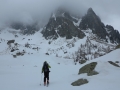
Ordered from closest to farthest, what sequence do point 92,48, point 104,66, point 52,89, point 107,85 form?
point 107,85 < point 52,89 < point 104,66 < point 92,48

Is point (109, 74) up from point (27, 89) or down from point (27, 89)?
up

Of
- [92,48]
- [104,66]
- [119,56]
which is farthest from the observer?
[92,48]

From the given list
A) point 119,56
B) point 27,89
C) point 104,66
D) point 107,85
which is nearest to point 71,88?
point 107,85

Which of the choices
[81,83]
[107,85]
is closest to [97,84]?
[107,85]

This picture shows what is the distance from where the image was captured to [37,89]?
12.1 meters

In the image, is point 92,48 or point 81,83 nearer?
point 81,83

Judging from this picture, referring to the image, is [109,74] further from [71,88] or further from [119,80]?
[71,88]

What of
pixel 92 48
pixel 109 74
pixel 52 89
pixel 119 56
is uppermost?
pixel 92 48

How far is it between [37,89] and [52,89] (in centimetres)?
138

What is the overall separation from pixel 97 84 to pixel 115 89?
1.76 meters

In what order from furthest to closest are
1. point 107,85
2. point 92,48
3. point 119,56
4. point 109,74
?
1. point 92,48
2. point 119,56
3. point 109,74
4. point 107,85

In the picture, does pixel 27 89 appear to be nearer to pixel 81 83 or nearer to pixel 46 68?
pixel 46 68

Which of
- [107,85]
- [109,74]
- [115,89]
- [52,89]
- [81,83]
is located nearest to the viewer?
[115,89]

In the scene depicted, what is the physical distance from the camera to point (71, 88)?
11.4 meters
